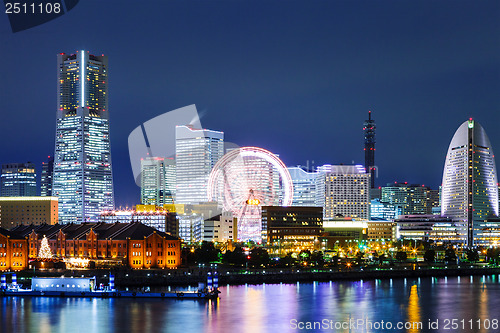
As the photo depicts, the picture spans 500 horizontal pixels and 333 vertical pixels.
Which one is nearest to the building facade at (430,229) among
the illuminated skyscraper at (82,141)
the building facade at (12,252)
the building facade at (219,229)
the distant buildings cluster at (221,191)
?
the distant buildings cluster at (221,191)

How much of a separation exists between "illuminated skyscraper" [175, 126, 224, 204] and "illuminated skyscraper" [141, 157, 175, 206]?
6.17 meters

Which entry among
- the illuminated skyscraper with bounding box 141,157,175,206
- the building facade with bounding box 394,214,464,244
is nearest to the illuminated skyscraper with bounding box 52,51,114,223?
the illuminated skyscraper with bounding box 141,157,175,206

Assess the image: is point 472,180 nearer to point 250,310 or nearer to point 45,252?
point 45,252

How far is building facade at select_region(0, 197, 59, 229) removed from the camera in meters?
149

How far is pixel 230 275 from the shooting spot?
71500 mm

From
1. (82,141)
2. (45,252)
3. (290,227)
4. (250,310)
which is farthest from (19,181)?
(250,310)

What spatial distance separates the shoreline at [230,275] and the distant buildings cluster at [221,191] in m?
12.7

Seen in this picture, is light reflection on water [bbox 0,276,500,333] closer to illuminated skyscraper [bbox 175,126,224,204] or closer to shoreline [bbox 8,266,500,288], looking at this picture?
shoreline [bbox 8,266,500,288]

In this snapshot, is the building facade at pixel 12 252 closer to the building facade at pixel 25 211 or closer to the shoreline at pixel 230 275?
the shoreline at pixel 230 275

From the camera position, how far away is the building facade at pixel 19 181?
625ft

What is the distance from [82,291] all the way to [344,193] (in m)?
124

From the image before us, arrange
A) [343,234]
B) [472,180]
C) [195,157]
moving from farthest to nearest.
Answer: [195,157]
[472,180]
[343,234]

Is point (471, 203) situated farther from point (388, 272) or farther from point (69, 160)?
point (69, 160)

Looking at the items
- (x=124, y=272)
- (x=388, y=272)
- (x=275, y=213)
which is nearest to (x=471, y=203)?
(x=275, y=213)
